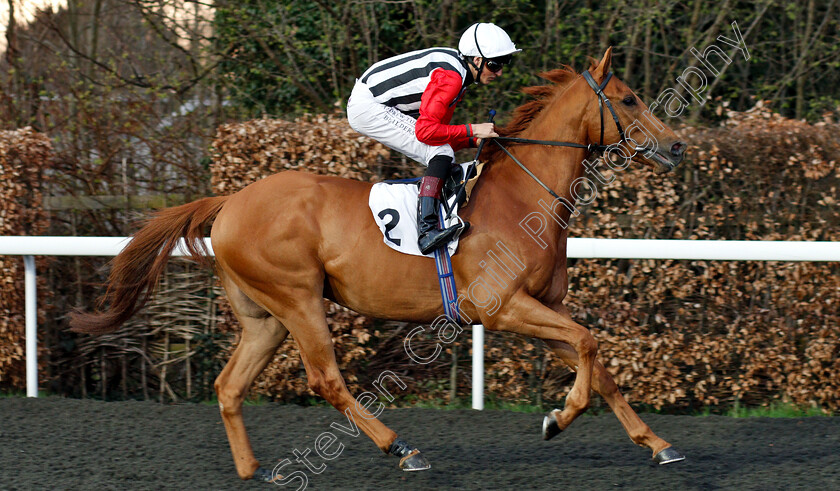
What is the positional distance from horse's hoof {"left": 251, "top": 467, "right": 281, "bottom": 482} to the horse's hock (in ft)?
7.25

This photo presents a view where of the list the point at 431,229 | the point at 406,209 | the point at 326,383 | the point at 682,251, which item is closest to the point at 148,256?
the point at 326,383

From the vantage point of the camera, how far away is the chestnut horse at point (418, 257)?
3547mm

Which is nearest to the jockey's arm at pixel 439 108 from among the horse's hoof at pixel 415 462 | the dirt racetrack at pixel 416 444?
the horse's hoof at pixel 415 462

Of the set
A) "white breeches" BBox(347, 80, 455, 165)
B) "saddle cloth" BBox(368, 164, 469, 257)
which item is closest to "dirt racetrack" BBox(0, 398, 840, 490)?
"saddle cloth" BBox(368, 164, 469, 257)

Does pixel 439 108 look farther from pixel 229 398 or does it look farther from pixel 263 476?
pixel 263 476

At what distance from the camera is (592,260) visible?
4727 mm

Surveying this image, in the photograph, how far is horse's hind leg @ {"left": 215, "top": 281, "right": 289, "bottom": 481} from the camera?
3602 millimetres

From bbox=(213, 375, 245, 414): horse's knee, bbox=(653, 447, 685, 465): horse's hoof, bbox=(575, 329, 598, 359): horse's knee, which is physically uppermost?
bbox=(575, 329, 598, 359): horse's knee

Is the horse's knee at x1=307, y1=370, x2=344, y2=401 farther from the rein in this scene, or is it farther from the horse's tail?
the rein

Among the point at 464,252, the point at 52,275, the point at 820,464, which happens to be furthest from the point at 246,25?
the point at 820,464

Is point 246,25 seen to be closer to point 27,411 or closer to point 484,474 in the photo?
point 27,411

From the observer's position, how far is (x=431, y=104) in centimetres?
351

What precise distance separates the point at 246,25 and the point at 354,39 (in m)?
1.03

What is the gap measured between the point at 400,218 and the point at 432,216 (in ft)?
0.53
